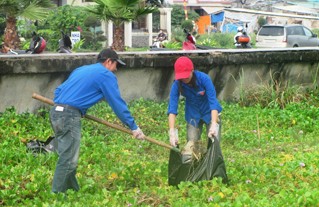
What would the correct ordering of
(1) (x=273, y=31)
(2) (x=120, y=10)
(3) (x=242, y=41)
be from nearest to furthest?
(2) (x=120, y=10) < (3) (x=242, y=41) < (1) (x=273, y=31)

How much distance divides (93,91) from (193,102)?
61.6 inches

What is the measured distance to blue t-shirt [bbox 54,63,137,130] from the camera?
26.1ft

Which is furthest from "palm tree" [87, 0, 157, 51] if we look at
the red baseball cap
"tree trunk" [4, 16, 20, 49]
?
the red baseball cap

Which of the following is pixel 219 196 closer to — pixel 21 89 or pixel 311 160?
pixel 311 160

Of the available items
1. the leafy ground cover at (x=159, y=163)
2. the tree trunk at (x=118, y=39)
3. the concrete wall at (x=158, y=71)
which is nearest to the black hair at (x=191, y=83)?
the leafy ground cover at (x=159, y=163)

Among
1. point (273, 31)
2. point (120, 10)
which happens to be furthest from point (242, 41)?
point (273, 31)

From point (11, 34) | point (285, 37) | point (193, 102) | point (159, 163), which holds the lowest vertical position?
point (285, 37)

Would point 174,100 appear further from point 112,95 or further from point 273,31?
point 273,31

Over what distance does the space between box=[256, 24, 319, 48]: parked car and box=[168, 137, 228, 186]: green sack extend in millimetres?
29548

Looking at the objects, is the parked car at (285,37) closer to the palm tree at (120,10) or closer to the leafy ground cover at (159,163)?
the palm tree at (120,10)

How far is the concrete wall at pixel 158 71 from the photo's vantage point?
40.6ft

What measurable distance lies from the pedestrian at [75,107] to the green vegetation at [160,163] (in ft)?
1.03

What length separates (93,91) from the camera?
7996 mm

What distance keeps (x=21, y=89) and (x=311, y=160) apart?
197 inches
